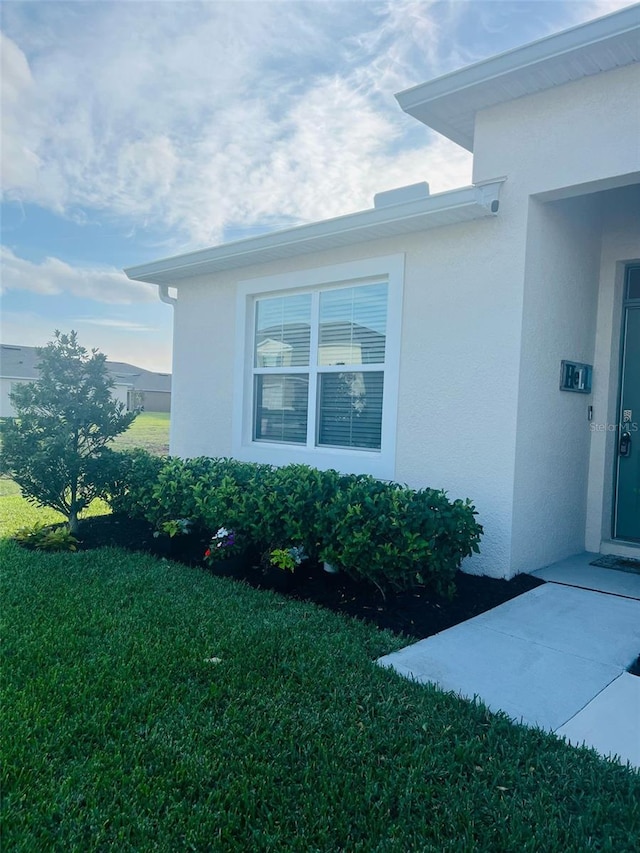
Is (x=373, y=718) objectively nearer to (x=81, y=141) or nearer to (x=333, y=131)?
(x=333, y=131)

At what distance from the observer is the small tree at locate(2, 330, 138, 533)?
6336 millimetres

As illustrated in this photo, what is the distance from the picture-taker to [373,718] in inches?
113

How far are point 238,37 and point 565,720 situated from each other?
7.10 meters

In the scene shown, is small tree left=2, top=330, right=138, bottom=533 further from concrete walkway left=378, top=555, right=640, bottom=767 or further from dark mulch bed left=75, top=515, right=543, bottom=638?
concrete walkway left=378, top=555, right=640, bottom=767

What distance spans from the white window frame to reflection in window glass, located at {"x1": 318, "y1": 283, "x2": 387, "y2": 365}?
113 millimetres

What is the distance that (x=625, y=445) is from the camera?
607 cm

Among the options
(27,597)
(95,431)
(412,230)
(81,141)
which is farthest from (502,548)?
(81,141)

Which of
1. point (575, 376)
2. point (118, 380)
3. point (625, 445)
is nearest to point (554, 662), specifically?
point (575, 376)

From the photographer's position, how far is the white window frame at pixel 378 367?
5.84 metres

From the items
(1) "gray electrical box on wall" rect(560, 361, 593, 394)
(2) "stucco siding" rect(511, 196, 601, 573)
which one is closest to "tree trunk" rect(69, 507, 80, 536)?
(2) "stucco siding" rect(511, 196, 601, 573)

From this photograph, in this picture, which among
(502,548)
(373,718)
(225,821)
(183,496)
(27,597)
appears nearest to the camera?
(225,821)

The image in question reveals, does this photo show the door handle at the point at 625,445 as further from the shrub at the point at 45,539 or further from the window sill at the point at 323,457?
the shrub at the point at 45,539

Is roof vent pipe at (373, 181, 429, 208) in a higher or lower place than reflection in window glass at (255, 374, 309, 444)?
higher

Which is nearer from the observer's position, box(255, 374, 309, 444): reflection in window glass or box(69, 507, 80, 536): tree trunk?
box(69, 507, 80, 536): tree trunk
